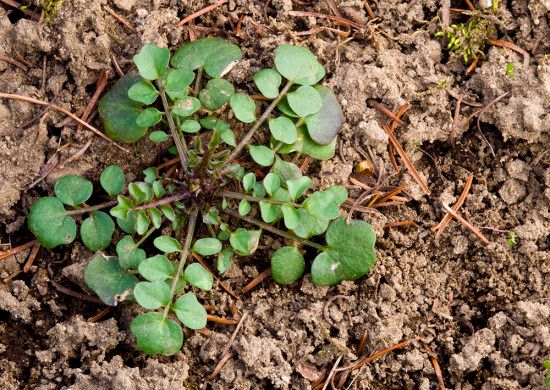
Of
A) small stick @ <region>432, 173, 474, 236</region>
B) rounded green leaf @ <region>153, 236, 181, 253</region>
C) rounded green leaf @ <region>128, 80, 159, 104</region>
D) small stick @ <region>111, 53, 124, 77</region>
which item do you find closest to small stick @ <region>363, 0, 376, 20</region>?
small stick @ <region>432, 173, 474, 236</region>

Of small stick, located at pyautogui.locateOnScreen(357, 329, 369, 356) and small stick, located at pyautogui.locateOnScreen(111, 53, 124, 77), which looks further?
small stick, located at pyautogui.locateOnScreen(111, 53, 124, 77)

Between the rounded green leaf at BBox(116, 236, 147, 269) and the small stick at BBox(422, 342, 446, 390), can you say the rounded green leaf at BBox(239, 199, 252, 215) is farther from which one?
the small stick at BBox(422, 342, 446, 390)

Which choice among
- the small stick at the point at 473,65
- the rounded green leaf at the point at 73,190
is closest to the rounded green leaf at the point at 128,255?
the rounded green leaf at the point at 73,190

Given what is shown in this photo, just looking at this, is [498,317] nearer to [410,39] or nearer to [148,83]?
[410,39]

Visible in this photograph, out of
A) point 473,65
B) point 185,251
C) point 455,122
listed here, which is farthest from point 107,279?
point 473,65

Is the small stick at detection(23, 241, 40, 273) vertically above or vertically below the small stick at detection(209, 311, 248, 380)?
above

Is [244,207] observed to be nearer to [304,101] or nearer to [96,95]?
[304,101]

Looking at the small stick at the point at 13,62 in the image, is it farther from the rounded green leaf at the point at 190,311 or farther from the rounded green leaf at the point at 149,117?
the rounded green leaf at the point at 190,311
